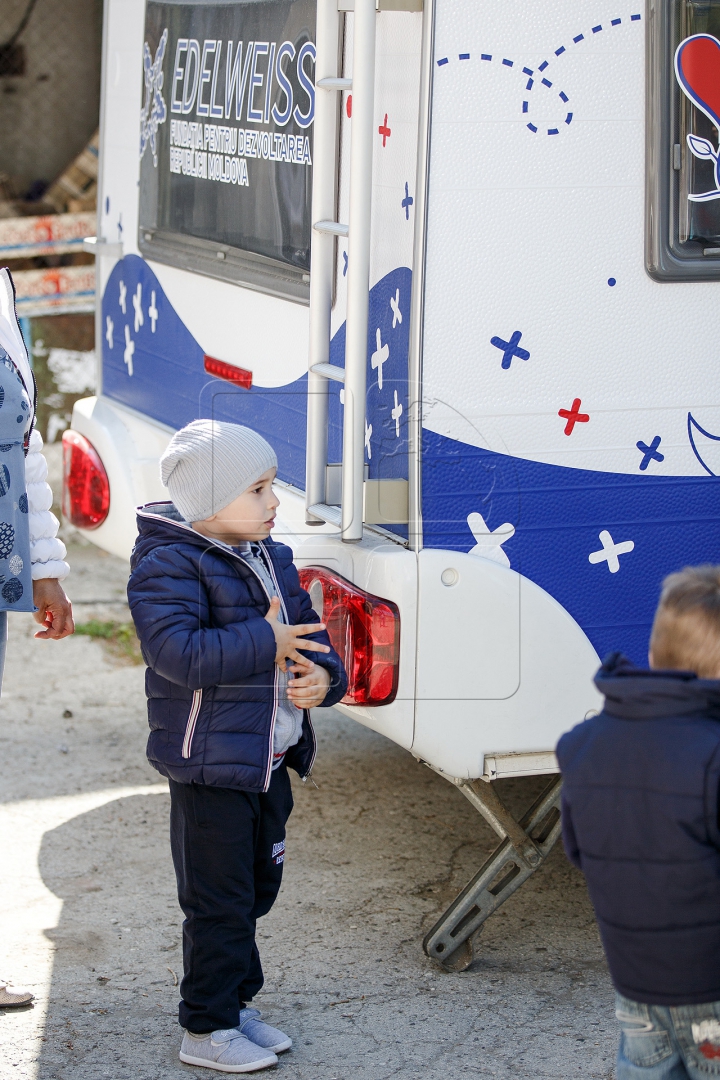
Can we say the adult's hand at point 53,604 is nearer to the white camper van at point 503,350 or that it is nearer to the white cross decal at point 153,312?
the white camper van at point 503,350

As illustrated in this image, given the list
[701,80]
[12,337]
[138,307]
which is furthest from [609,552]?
[138,307]

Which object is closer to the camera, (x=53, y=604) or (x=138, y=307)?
(x=53, y=604)

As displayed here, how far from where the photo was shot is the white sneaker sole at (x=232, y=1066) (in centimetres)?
279

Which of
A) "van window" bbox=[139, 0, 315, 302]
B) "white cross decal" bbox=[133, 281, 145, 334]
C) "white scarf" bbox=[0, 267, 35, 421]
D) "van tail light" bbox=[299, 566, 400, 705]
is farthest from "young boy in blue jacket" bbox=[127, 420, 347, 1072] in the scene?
"white cross decal" bbox=[133, 281, 145, 334]

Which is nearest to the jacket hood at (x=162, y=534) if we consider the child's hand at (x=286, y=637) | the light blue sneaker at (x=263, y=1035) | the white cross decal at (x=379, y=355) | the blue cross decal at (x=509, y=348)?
the child's hand at (x=286, y=637)

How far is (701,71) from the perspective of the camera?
2.80 meters

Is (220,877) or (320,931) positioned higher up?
(220,877)

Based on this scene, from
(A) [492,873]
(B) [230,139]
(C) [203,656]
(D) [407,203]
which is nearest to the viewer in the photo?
(C) [203,656]

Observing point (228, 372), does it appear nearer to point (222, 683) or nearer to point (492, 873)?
point (222, 683)

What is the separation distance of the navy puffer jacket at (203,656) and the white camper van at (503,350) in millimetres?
301

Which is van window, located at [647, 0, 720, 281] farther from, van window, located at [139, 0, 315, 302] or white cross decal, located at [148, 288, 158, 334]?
white cross decal, located at [148, 288, 158, 334]

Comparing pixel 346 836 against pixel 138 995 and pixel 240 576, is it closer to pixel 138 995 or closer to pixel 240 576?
A: pixel 138 995

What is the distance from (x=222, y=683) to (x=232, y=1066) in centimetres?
83

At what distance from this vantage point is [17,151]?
873 centimetres
